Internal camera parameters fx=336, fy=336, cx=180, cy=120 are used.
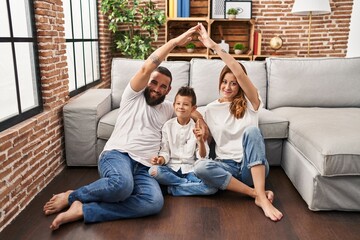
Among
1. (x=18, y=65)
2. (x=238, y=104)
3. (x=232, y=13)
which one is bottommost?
(x=238, y=104)

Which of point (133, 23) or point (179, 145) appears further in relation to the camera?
point (133, 23)

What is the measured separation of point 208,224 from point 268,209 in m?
0.38

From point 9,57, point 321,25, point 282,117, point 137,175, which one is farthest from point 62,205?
point 321,25

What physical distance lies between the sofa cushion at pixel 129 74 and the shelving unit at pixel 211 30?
1694mm

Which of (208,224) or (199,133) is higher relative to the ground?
(199,133)

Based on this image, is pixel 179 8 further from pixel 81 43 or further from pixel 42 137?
pixel 42 137

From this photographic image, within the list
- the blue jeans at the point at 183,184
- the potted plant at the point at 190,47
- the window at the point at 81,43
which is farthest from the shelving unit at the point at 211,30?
the blue jeans at the point at 183,184

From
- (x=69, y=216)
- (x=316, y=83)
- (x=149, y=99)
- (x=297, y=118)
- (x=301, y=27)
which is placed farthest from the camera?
(x=301, y=27)

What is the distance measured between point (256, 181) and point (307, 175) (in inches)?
12.9

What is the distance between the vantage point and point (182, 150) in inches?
90.6

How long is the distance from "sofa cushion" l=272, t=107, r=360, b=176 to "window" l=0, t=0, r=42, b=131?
1874 mm

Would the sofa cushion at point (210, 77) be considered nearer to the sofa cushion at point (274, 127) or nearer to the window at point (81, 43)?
the sofa cushion at point (274, 127)

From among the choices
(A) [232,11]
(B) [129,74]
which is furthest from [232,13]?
(B) [129,74]

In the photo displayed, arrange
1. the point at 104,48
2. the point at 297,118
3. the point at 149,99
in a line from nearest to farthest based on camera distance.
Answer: the point at 149,99 → the point at 297,118 → the point at 104,48
